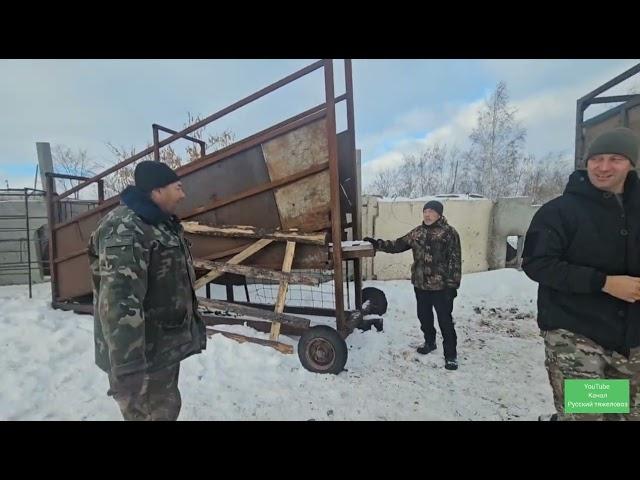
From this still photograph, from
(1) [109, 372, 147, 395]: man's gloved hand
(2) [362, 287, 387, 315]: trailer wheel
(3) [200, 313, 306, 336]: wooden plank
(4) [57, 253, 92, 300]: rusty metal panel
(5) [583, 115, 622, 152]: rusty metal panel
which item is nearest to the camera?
(1) [109, 372, 147, 395]: man's gloved hand

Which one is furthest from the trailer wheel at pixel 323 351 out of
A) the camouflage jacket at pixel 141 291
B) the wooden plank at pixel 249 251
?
the camouflage jacket at pixel 141 291

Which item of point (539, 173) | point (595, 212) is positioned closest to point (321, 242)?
point (595, 212)

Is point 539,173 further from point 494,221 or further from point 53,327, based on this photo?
point 53,327

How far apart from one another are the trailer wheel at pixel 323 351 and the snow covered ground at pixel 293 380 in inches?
3.7

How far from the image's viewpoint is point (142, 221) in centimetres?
197

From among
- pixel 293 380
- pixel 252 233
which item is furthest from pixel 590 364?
pixel 252 233

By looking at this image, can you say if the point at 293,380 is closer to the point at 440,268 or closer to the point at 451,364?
the point at 451,364

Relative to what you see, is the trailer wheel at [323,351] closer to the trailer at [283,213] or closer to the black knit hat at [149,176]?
the trailer at [283,213]

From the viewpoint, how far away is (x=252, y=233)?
14.1 feet

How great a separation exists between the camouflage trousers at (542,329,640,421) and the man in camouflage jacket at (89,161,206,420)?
2148 mm

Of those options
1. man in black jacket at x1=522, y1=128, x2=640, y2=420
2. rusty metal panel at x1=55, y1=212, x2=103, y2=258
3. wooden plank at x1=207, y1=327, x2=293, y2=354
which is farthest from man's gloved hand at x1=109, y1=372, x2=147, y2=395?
rusty metal panel at x1=55, y1=212, x2=103, y2=258

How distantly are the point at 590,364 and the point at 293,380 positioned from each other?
102 inches

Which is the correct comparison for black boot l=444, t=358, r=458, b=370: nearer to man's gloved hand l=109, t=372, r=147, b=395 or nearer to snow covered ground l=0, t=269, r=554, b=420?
snow covered ground l=0, t=269, r=554, b=420

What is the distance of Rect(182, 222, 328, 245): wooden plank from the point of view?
4.04 m
